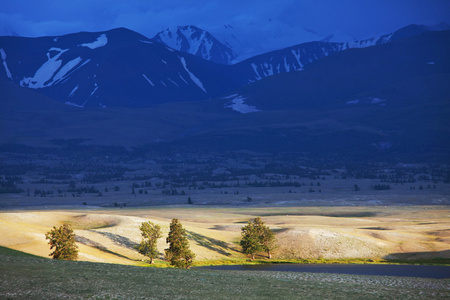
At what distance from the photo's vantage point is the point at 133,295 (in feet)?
116

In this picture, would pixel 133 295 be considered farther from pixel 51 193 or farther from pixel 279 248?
pixel 51 193

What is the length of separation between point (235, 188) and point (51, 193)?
5057 centimetres

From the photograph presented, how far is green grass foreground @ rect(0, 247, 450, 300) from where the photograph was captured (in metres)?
35.4

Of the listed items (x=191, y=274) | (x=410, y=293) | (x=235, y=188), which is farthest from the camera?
(x=235, y=188)

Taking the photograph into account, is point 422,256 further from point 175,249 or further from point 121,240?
point 121,240

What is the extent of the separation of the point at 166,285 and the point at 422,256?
44796mm

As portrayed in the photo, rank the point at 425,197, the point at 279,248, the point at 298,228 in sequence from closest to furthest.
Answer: the point at 279,248 < the point at 298,228 < the point at 425,197

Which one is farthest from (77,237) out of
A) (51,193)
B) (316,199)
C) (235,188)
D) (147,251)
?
(235,188)

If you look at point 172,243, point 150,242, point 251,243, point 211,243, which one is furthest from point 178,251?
point 211,243

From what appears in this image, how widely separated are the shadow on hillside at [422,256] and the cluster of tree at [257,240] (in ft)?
46.3

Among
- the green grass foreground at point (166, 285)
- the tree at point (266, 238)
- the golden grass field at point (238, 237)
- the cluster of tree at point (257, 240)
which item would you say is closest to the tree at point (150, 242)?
the golden grass field at point (238, 237)

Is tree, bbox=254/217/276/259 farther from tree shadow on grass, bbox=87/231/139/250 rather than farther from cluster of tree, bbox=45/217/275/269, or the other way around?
tree shadow on grass, bbox=87/231/139/250

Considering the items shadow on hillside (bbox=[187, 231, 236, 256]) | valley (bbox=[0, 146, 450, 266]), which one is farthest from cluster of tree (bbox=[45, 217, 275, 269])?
shadow on hillside (bbox=[187, 231, 236, 256])

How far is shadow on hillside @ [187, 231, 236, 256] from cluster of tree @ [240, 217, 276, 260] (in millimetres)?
2560
